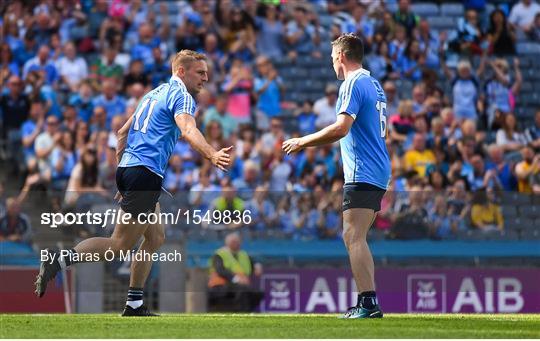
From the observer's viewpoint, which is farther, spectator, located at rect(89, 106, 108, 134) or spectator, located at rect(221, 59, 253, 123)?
spectator, located at rect(221, 59, 253, 123)

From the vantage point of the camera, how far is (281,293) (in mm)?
14227

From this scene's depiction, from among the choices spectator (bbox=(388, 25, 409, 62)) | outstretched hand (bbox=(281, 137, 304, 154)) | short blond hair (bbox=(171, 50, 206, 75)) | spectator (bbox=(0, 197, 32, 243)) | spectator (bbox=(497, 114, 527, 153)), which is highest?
spectator (bbox=(388, 25, 409, 62))

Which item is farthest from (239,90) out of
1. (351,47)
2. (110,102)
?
(351,47)

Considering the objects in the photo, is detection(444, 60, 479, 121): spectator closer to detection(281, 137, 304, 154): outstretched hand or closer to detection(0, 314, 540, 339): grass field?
detection(0, 314, 540, 339): grass field

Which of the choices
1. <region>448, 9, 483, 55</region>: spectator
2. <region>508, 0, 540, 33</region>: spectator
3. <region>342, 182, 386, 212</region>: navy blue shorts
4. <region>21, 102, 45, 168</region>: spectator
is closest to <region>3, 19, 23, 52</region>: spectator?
<region>21, 102, 45, 168</region>: spectator

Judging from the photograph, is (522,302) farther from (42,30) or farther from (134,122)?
(42,30)

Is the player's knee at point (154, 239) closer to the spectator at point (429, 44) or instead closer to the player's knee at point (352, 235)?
the player's knee at point (352, 235)

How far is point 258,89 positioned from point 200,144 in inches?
397

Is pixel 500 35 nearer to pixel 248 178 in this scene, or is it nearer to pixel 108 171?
pixel 248 178

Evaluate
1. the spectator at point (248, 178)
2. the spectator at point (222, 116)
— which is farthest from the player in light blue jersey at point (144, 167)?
the spectator at point (222, 116)

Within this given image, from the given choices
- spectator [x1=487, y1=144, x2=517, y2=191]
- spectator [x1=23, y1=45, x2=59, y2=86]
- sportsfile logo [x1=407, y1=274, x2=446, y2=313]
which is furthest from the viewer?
spectator [x1=23, y1=45, x2=59, y2=86]

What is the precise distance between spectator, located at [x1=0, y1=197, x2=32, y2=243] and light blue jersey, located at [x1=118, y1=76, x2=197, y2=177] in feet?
10.9

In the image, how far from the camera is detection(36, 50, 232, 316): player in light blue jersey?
1066cm

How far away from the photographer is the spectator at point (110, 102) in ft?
63.0
